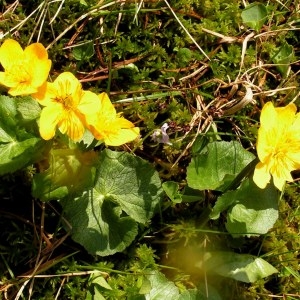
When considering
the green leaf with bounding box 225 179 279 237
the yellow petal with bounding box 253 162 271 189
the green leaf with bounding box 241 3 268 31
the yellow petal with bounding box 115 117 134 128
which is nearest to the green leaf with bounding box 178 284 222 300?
the green leaf with bounding box 225 179 279 237

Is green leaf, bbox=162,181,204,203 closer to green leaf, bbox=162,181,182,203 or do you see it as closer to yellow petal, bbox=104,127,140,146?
green leaf, bbox=162,181,182,203

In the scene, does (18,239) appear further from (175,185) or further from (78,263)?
(175,185)

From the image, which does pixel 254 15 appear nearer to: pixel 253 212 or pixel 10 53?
pixel 253 212

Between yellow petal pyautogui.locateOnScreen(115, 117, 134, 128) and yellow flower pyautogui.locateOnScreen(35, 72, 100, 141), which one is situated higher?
yellow flower pyautogui.locateOnScreen(35, 72, 100, 141)

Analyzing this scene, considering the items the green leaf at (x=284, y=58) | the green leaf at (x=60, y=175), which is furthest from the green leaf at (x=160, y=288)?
the green leaf at (x=284, y=58)

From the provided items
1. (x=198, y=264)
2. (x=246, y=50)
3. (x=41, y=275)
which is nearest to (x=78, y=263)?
(x=41, y=275)
